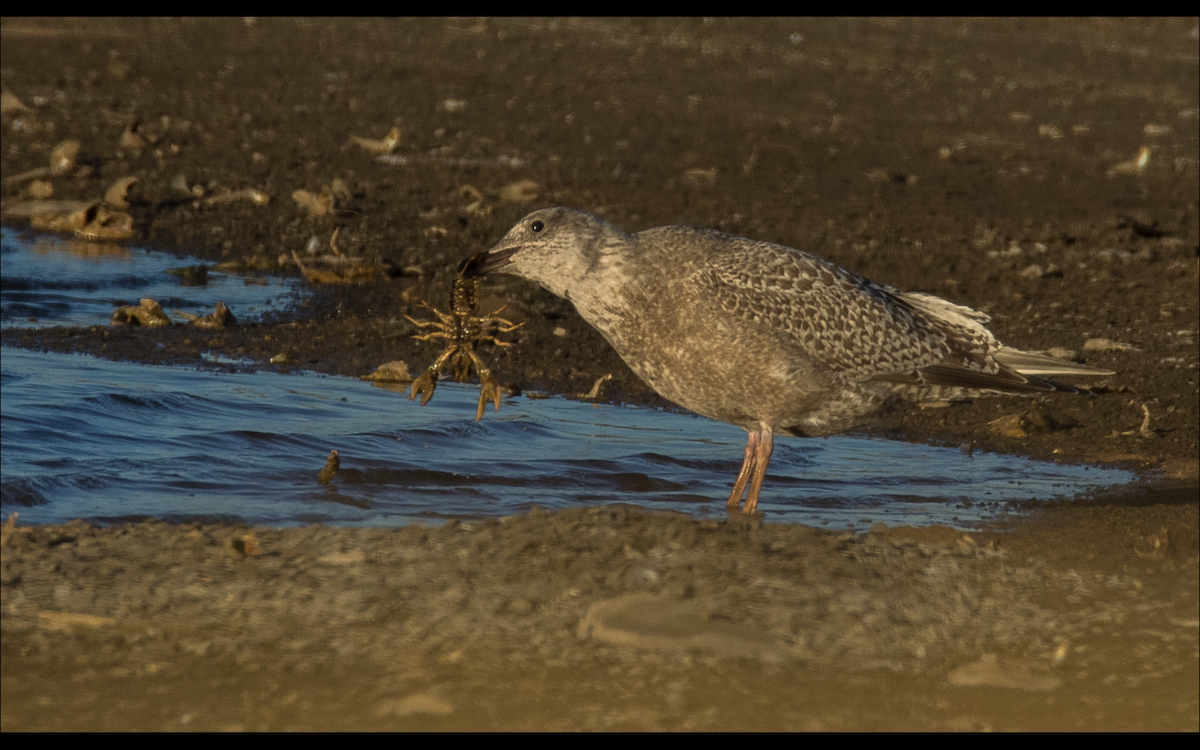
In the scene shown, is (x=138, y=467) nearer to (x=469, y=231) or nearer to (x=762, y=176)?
(x=469, y=231)

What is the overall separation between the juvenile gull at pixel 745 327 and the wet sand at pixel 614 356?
628mm

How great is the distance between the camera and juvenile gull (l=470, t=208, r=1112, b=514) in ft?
22.2

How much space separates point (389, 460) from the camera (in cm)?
757

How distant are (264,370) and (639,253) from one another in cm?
355

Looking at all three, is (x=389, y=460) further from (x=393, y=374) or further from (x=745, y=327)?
(x=745, y=327)

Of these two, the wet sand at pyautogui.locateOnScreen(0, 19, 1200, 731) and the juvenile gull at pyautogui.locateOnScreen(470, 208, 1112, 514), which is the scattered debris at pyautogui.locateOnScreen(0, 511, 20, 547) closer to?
the wet sand at pyautogui.locateOnScreen(0, 19, 1200, 731)

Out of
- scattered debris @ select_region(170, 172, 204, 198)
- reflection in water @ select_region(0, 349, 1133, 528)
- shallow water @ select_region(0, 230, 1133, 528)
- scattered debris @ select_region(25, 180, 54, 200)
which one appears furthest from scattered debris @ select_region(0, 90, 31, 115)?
reflection in water @ select_region(0, 349, 1133, 528)

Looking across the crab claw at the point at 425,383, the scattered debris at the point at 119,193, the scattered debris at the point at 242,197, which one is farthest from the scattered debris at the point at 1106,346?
the scattered debris at the point at 119,193

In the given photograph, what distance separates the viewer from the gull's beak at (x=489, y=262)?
6887 millimetres

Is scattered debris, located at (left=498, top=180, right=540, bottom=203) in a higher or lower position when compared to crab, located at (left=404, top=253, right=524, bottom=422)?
higher

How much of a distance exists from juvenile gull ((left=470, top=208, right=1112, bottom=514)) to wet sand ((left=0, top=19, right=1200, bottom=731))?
0.63 meters

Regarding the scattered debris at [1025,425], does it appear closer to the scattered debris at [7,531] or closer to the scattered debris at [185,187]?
the scattered debris at [7,531]

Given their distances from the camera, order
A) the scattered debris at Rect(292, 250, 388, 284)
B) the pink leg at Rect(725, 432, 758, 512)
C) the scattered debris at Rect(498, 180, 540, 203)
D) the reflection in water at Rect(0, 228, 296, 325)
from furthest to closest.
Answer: the scattered debris at Rect(498, 180, 540, 203) < the scattered debris at Rect(292, 250, 388, 284) < the reflection in water at Rect(0, 228, 296, 325) < the pink leg at Rect(725, 432, 758, 512)

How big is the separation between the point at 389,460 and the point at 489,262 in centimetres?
126
